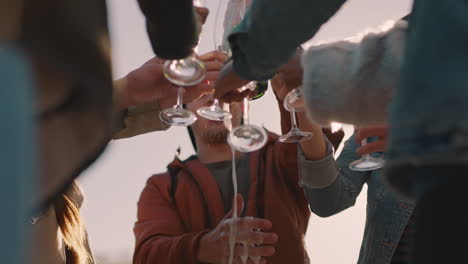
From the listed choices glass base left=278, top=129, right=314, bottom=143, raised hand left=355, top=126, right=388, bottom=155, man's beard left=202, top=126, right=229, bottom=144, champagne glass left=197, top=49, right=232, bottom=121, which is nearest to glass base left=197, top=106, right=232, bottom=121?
champagne glass left=197, top=49, right=232, bottom=121

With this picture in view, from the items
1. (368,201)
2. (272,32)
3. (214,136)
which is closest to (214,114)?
(272,32)

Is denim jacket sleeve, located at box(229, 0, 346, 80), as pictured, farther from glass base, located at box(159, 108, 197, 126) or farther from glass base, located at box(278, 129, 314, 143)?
glass base, located at box(278, 129, 314, 143)

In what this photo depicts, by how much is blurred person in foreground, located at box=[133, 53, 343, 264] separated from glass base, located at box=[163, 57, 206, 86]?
42 cm

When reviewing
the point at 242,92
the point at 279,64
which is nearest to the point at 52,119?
the point at 279,64

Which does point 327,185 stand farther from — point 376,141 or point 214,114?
point 214,114

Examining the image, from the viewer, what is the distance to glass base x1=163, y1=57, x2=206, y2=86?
1.28 metres

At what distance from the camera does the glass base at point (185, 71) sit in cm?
128

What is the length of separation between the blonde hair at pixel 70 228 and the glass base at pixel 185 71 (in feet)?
1.55

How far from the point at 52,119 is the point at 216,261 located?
1.25m

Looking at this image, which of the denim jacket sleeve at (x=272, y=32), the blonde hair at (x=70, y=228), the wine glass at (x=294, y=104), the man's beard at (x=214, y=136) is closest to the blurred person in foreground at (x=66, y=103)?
the denim jacket sleeve at (x=272, y=32)

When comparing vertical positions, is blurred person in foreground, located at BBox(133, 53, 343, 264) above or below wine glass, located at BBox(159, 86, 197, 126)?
below

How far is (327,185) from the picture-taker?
5.65 feet

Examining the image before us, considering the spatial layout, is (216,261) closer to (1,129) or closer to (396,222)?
(396,222)

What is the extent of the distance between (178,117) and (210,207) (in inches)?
23.1
